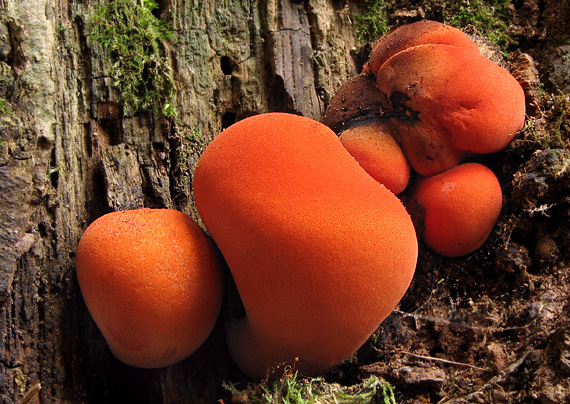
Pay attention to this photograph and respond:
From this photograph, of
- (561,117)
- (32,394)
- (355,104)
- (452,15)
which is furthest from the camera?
(452,15)

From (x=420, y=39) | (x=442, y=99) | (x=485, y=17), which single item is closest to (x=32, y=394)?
(x=442, y=99)

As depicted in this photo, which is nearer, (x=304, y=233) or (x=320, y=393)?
(x=304, y=233)

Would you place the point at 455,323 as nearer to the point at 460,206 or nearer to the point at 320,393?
the point at 460,206

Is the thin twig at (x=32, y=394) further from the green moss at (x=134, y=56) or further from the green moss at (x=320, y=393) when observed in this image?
the green moss at (x=134, y=56)

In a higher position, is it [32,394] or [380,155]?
[380,155]

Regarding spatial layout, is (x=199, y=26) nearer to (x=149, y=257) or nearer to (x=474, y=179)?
(x=149, y=257)

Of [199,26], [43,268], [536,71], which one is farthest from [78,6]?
[536,71]
